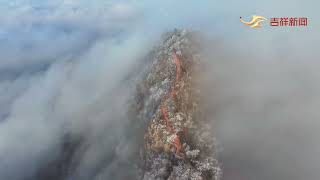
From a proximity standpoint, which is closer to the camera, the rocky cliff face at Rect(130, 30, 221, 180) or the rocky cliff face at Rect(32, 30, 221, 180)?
the rocky cliff face at Rect(130, 30, 221, 180)

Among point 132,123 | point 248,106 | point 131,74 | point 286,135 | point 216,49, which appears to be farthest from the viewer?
point 131,74

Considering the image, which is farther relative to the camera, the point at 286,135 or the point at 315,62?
the point at 315,62

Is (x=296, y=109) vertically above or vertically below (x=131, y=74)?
below

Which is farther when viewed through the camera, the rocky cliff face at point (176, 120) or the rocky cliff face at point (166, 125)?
the rocky cliff face at point (166, 125)

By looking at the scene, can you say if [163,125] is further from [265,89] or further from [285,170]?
[285,170]

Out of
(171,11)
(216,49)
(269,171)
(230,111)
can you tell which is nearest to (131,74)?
(171,11)

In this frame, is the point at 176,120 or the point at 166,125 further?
the point at 176,120

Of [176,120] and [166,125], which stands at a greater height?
[176,120]

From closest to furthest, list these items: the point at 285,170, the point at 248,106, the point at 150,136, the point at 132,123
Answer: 1. the point at 285,170
2. the point at 248,106
3. the point at 150,136
4. the point at 132,123
